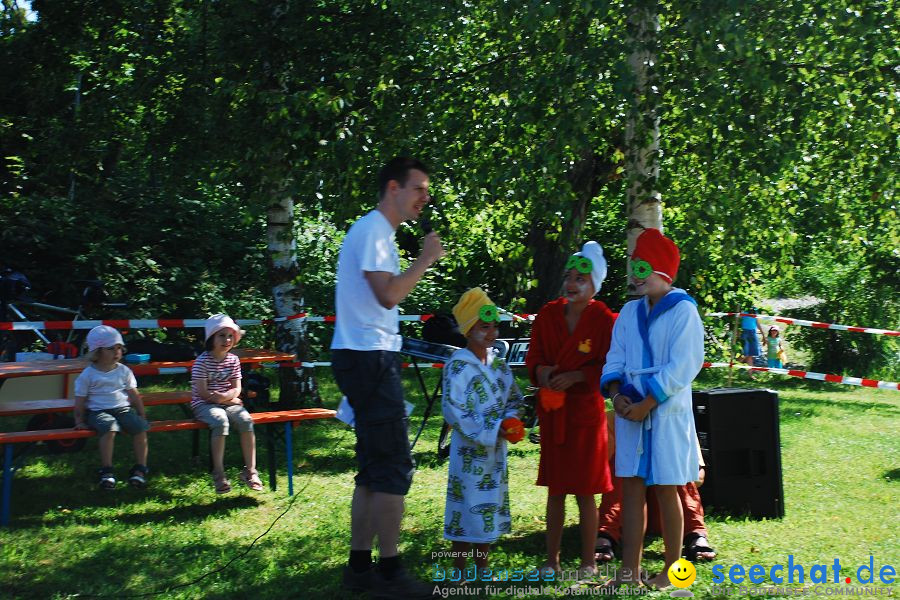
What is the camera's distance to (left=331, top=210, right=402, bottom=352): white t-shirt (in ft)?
15.4

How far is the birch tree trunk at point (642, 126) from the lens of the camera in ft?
20.6

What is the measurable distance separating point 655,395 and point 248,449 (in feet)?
11.7

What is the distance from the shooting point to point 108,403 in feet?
23.4

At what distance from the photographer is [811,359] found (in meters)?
17.5

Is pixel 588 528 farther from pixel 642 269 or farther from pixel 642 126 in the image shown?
pixel 642 126

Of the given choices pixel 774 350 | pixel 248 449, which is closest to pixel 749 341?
pixel 774 350

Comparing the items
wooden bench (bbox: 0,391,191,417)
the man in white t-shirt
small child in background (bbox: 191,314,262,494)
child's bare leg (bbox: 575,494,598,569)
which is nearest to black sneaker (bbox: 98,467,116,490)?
wooden bench (bbox: 0,391,191,417)

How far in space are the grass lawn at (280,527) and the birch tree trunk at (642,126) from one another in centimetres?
199

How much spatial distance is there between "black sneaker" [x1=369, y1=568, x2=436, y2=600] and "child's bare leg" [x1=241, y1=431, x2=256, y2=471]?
106 inches

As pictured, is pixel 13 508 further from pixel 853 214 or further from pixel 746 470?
pixel 853 214

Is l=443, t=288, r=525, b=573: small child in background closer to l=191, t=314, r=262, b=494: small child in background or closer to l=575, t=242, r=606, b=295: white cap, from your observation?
l=575, t=242, r=606, b=295: white cap

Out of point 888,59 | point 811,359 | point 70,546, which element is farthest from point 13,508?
point 811,359

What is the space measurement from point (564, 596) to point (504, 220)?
4.04 metres

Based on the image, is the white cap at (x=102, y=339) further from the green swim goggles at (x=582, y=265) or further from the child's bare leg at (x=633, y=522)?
the child's bare leg at (x=633, y=522)
